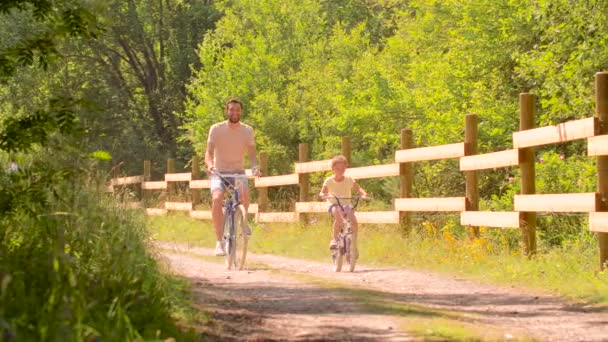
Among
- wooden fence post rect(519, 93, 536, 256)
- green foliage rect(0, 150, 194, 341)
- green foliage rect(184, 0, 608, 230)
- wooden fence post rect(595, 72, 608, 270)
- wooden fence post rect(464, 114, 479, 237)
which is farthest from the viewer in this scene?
green foliage rect(184, 0, 608, 230)

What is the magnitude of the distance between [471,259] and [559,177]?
2591 mm

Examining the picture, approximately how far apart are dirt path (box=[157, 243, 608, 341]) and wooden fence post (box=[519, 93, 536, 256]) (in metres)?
1.07

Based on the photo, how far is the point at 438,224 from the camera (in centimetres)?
1791

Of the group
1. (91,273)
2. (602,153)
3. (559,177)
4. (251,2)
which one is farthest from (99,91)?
(91,273)

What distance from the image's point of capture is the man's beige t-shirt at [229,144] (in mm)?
13492

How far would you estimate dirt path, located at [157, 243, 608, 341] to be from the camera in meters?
7.24

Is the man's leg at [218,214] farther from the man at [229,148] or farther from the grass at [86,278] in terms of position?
the grass at [86,278]

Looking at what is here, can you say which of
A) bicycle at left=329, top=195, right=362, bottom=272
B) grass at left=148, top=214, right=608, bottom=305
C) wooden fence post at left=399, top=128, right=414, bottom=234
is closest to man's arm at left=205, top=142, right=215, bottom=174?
grass at left=148, top=214, right=608, bottom=305

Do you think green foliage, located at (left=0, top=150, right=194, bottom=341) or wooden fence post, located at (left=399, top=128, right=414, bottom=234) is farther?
wooden fence post, located at (left=399, top=128, right=414, bottom=234)

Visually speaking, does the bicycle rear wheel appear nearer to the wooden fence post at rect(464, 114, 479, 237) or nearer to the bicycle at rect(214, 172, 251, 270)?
the bicycle at rect(214, 172, 251, 270)

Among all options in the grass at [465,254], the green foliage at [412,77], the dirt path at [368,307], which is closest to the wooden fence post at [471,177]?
the grass at [465,254]

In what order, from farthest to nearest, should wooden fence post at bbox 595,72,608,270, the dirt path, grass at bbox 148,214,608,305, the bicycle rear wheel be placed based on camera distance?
the bicycle rear wheel, wooden fence post at bbox 595,72,608,270, grass at bbox 148,214,608,305, the dirt path

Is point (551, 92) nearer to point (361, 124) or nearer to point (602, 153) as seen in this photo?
point (602, 153)

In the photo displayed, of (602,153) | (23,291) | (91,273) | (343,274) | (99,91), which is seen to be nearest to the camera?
(23,291)
